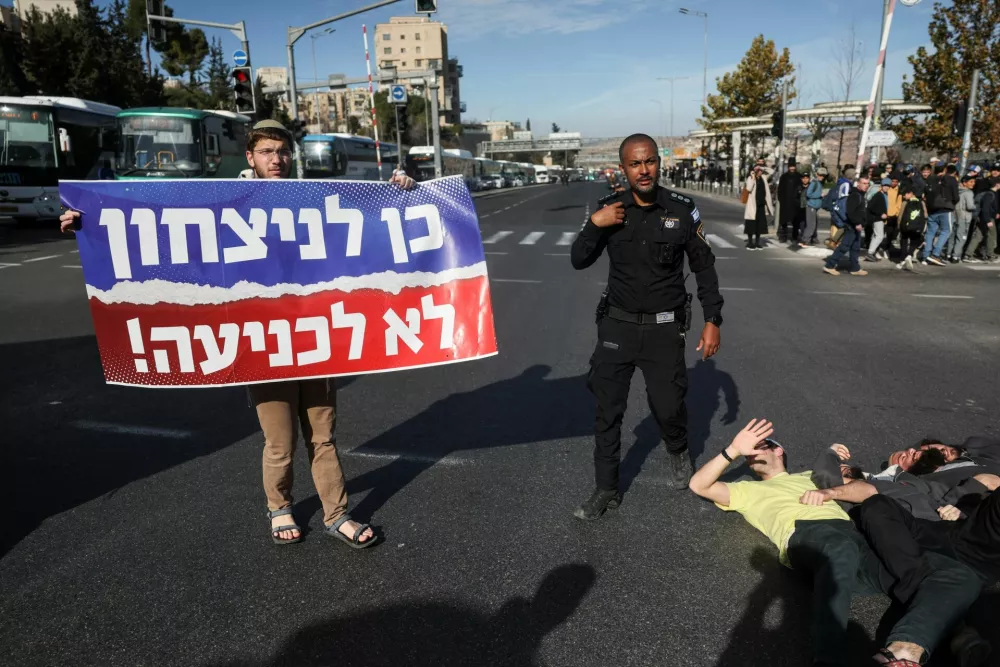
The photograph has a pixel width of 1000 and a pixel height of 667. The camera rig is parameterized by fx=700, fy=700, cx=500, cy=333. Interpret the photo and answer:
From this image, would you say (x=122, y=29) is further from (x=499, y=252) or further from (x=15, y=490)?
(x=15, y=490)

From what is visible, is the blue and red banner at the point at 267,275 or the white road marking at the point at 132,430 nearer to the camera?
the blue and red banner at the point at 267,275

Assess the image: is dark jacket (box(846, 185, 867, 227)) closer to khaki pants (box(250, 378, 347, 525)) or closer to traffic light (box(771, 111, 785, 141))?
traffic light (box(771, 111, 785, 141))

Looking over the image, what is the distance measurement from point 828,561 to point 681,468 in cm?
121

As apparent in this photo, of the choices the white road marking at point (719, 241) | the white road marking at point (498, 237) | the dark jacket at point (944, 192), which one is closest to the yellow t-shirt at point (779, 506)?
the dark jacket at point (944, 192)

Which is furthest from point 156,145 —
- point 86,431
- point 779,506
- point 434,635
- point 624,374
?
point 779,506

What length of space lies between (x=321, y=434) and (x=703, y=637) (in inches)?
77.0

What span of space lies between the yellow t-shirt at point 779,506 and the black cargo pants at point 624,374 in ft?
1.68

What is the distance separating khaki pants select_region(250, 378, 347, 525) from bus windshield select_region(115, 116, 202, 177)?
21105mm

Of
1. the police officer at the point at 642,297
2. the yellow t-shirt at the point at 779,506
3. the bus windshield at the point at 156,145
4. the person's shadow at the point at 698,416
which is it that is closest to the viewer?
the yellow t-shirt at the point at 779,506

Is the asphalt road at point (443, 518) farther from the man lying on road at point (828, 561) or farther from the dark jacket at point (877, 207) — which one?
the dark jacket at point (877, 207)

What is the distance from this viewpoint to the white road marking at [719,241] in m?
17.4

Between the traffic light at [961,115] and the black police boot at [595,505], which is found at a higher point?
the traffic light at [961,115]

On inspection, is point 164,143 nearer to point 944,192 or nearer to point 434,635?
point 944,192

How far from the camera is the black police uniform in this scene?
11.6 feet
